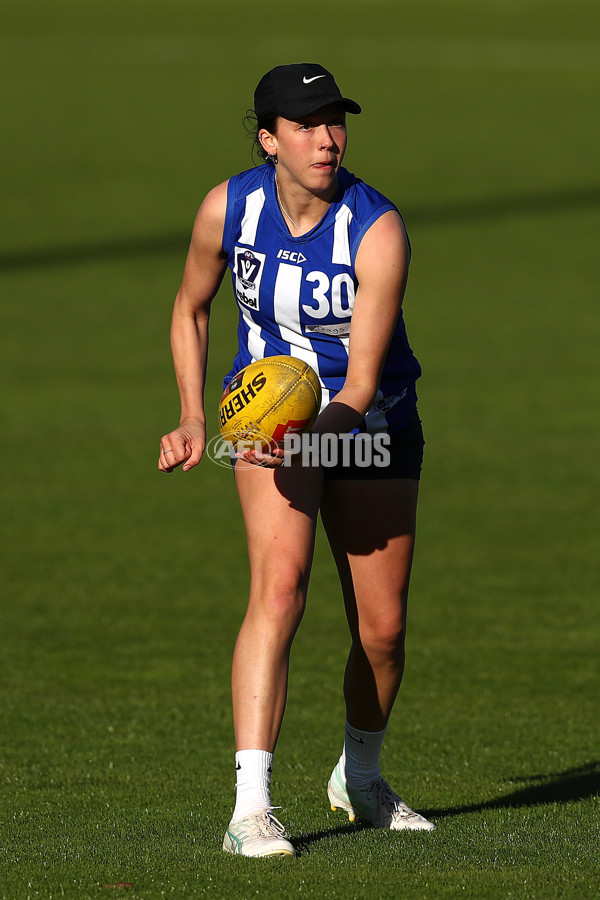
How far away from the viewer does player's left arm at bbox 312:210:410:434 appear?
4.55 m

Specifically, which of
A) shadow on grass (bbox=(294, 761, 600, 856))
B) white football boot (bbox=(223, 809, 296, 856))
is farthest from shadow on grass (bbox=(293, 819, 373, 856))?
white football boot (bbox=(223, 809, 296, 856))

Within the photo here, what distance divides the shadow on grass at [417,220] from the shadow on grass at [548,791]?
19.2m

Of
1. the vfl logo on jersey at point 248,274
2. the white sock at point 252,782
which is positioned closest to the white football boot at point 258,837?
the white sock at point 252,782

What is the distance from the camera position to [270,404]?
4426mm

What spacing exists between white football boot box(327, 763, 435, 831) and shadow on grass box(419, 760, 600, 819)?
26 cm

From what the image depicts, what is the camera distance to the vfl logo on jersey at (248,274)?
480cm

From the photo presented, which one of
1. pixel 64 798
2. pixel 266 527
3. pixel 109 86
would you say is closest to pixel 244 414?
pixel 266 527

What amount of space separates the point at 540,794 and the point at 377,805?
0.84 meters

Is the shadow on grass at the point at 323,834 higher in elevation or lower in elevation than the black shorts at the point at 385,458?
lower

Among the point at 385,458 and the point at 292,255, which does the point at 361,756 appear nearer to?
the point at 385,458

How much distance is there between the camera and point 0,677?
760 centimetres

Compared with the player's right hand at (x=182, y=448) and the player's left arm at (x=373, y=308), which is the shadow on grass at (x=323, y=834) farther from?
the player's left arm at (x=373, y=308)

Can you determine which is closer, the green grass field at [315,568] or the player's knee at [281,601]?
the player's knee at [281,601]

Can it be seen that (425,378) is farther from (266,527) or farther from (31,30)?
(31,30)
